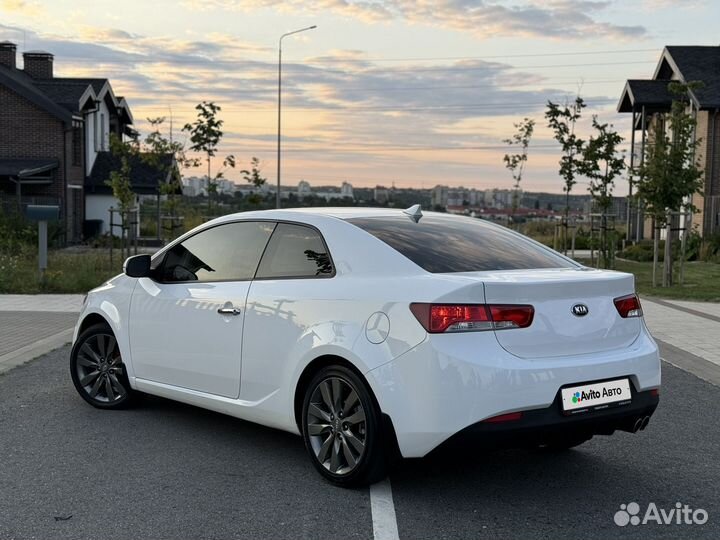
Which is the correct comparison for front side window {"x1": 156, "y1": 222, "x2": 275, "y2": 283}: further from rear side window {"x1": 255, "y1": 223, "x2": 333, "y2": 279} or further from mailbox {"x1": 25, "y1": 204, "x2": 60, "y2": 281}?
mailbox {"x1": 25, "y1": 204, "x2": 60, "y2": 281}

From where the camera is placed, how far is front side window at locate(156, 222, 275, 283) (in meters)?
6.02

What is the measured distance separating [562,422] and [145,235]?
38.0m

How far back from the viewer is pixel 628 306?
17.3 ft

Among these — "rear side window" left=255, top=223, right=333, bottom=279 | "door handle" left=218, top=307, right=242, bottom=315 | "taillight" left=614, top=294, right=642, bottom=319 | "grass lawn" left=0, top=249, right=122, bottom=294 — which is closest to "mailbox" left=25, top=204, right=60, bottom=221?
"grass lawn" left=0, top=249, right=122, bottom=294

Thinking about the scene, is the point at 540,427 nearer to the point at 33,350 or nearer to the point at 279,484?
the point at 279,484

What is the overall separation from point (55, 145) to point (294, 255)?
31.4 m

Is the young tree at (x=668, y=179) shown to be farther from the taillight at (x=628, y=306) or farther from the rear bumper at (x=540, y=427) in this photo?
the rear bumper at (x=540, y=427)

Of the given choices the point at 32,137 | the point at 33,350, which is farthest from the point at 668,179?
the point at 32,137

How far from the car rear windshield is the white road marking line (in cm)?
127

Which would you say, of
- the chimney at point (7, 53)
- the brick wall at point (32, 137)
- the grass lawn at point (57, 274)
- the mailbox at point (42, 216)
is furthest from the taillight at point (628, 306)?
the chimney at point (7, 53)

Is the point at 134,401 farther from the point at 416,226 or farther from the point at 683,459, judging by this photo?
the point at 683,459

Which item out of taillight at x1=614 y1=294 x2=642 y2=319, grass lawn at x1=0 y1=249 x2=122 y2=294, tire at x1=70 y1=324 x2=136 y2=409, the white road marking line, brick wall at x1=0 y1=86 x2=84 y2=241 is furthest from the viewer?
brick wall at x1=0 y1=86 x2=84 y2=241

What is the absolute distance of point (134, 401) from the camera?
7137 mm

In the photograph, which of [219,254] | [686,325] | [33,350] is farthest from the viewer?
[686,325]
